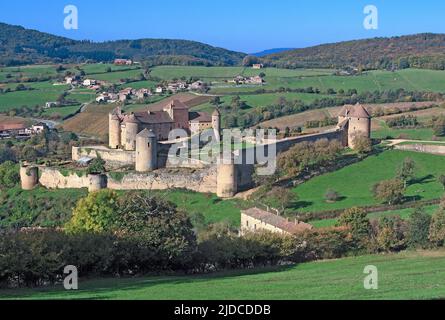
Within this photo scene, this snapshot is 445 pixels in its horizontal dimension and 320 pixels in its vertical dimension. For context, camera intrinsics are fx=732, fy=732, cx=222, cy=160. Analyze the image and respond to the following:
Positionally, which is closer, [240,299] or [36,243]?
[240,299]

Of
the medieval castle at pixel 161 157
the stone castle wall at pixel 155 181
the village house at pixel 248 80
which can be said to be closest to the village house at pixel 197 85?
the village house at pixel 248 80

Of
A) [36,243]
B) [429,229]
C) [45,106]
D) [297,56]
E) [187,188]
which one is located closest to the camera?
[36,243]

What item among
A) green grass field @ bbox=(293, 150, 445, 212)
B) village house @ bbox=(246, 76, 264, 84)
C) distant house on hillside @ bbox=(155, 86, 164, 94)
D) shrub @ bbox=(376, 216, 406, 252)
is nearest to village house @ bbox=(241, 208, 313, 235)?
shrub @ bbox=(376, 216, 406, 252)

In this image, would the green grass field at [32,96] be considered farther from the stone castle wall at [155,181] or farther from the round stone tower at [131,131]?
the stone castle wall at [155,181]

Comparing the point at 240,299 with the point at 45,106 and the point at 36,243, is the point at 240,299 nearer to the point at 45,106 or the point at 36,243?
the point at 36,243

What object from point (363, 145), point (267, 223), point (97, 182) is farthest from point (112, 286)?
point (363, 145)

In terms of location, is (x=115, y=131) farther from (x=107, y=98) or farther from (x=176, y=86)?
(x=176, y=86)

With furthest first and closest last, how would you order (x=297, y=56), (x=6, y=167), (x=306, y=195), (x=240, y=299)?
(x=297, y=56), (x=6, y=167), (x=306, y=195), (x=240, y=299)

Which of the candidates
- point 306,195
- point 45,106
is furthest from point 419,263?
point 45,106
